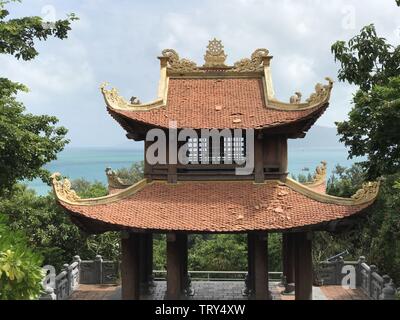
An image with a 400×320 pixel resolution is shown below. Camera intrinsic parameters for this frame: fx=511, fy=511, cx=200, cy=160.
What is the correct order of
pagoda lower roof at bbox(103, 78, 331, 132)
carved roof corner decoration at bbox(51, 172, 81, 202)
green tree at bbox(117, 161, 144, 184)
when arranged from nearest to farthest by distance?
carved roof corner decoration at bbox(51, 172, 81, 202), pagoda lower roof at bbox(103, 78, 331, 132), green tree at bbox(117, 161, 144, 184)

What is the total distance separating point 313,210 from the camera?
43.7ft

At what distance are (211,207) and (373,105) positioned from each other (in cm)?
568

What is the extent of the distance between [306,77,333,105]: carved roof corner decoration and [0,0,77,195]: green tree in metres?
8.52

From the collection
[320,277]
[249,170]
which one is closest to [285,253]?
[320,277]

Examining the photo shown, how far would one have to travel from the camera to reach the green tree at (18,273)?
794cm

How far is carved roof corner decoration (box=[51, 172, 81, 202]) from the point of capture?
1319cm

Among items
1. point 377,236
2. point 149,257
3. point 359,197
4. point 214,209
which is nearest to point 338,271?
point 377,236

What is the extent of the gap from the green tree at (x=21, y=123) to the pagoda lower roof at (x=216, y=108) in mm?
4214

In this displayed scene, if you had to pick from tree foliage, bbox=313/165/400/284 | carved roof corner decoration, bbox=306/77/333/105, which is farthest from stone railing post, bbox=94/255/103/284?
carved roof corner decoration, bbox=306/77/333/105

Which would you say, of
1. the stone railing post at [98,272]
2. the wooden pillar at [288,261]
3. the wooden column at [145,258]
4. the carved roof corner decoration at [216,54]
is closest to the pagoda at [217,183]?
the carved roof corner decoration at [216,54]

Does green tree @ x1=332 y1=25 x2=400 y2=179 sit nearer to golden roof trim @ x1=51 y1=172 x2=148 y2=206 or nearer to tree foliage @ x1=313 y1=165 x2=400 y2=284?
tree foliage @ x1=313 y1=165 x2=400 y2=284

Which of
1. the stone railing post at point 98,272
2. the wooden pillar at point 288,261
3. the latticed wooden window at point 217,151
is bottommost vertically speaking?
the stone railing post at point 98,272

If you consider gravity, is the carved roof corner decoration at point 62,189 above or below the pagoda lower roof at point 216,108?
below

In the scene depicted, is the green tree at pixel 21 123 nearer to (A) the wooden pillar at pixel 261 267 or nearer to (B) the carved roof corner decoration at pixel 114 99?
(B) the carved roof corner decoration at pixel 114 99
